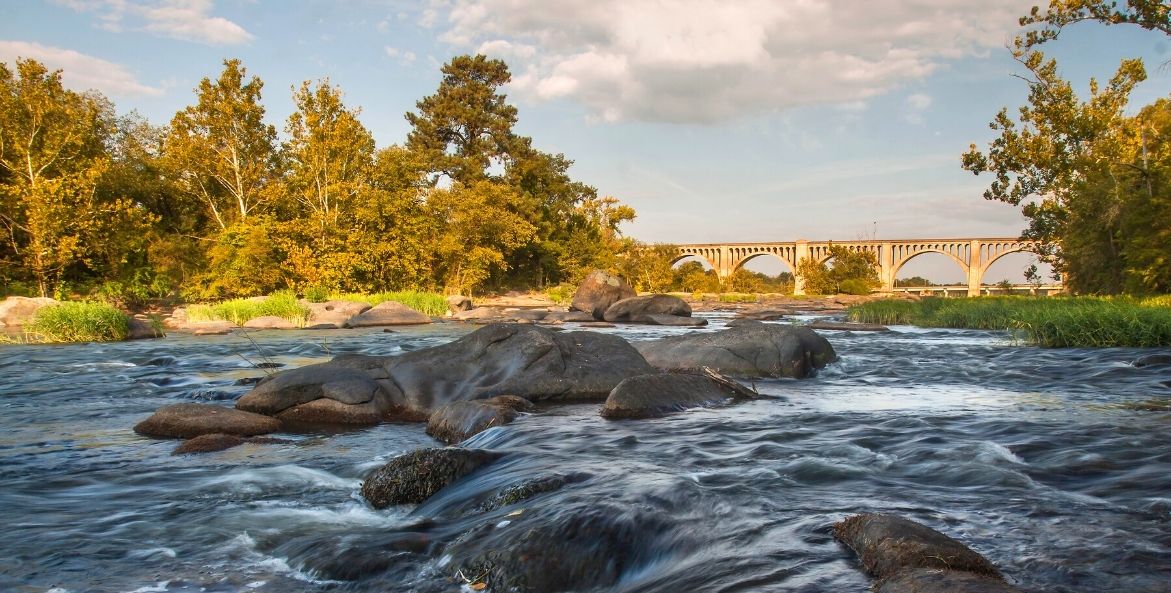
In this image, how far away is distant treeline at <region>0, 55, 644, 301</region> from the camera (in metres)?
33.6

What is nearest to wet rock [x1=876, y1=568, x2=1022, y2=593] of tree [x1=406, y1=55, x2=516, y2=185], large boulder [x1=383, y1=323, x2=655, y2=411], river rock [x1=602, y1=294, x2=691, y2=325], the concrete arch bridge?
large boulder [x1=383, y1=323, x2=655, y2=411]

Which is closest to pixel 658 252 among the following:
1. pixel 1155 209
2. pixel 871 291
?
pixel 871 291

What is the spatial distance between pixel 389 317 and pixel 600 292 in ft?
37.6

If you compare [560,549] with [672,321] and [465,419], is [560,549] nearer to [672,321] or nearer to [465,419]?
[465,419]

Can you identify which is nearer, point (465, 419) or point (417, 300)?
point (465, 419)

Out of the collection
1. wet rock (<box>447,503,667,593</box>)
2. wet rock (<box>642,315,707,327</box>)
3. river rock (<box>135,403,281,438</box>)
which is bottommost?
wet rock (<box>447,503,667,593</box>)

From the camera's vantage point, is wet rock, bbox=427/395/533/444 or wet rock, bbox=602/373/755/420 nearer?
wet rock, bbox=427/395/533/444

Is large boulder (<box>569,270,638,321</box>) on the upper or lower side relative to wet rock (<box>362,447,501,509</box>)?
upper

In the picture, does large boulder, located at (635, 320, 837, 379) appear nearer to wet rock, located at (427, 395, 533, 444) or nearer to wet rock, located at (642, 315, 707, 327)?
wet rock, located at (427, 395, 533, 444)

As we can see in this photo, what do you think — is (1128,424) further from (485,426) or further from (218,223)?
(218,223)

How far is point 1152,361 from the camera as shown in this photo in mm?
12359

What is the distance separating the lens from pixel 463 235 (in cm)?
4744

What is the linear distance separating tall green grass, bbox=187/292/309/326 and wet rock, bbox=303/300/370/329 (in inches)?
14.2

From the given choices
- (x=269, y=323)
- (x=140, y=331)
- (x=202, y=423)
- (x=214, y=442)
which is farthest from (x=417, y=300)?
(x=214, y=442)
